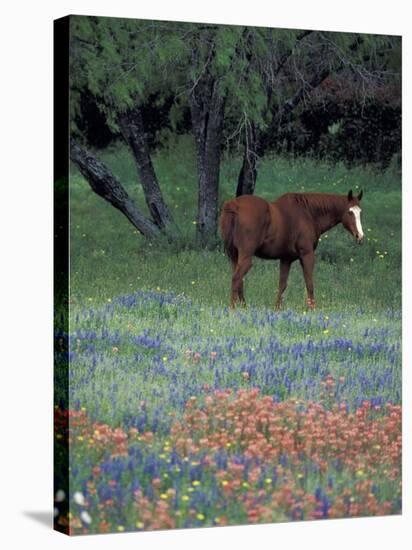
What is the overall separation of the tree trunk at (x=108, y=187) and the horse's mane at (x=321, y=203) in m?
1.49

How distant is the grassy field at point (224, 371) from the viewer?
11.4m

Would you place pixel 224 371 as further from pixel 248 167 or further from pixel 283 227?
pixel 248 167

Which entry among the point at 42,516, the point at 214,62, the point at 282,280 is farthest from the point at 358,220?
the point at 42,516

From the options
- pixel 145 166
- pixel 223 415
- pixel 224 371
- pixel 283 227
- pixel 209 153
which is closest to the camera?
pixel 223 415

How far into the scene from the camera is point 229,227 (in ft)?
41.8

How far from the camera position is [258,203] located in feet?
42.0

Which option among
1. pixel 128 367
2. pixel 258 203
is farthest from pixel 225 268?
pixel 128 367

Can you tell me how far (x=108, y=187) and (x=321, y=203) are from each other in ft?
7.16

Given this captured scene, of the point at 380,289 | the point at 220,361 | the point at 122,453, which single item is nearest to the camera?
the point at 122,453

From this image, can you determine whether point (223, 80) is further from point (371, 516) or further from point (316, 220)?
point (371, 516)

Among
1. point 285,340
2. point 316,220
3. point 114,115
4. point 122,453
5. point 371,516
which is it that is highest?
point 114,115

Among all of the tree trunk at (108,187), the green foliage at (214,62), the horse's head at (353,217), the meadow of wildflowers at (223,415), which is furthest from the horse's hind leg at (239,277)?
the green foliage at (214,62)

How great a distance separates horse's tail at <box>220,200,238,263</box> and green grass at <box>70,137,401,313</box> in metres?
0.09

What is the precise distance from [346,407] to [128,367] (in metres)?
2.06
